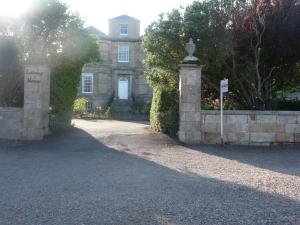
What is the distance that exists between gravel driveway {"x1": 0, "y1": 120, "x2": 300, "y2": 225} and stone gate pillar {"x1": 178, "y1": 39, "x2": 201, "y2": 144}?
749mm

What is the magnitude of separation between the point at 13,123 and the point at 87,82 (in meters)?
26.5

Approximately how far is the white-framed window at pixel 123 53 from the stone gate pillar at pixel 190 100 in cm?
2773

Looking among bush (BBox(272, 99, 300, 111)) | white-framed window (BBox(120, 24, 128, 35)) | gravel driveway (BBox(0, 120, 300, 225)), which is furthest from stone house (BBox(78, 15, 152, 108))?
gravel driveway (BBox(0, 120, 300, 225))

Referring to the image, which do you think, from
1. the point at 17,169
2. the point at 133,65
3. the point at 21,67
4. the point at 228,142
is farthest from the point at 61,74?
the point at 133,65

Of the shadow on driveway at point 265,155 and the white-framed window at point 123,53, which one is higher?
the white-framed window at point 123,53

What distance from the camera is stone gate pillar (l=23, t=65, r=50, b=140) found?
1411 centimetres

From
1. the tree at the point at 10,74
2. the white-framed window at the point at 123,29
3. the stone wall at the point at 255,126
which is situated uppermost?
the white-framed window at the point at 123,29

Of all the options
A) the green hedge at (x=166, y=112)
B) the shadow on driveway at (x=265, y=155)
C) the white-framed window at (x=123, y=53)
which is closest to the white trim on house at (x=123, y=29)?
the white-framed window at (x=123, y=53)

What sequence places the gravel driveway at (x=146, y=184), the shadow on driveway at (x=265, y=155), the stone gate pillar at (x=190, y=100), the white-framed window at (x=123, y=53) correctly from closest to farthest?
the gravel driveway at (x=146, y=184) < the shadow on driveway at (x=265, y=155) < the stone gate pillar at (x=190, y=100) < the white-framed window at (x=123, y=53)

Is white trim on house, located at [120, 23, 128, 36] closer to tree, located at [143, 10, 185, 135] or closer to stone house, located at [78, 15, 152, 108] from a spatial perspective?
stone house, located at [78, 15, 152, 108]

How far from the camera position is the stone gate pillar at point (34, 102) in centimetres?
1411

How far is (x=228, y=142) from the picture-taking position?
46.0ft

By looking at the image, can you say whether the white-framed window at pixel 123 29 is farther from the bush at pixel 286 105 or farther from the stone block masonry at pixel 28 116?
the stone block masonry at pixel 28 116

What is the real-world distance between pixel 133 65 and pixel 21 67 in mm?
26058
